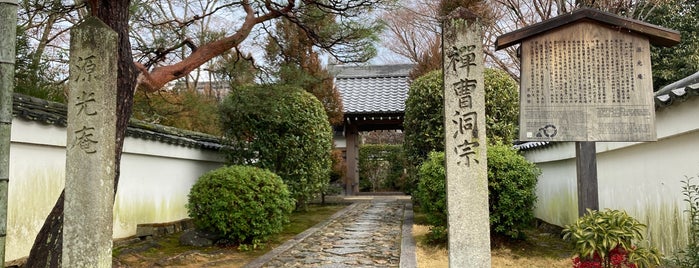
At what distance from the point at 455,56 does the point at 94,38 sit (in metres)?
3.51

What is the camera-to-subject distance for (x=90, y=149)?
481 cm

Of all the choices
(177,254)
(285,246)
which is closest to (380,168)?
(285,246)

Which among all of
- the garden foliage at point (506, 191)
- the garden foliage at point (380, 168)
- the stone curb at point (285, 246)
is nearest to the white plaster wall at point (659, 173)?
the garden foliage at point (506, 191)

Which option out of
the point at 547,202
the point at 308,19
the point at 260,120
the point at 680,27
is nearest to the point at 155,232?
the point at 260,120

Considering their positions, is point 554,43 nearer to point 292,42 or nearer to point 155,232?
point 155,232

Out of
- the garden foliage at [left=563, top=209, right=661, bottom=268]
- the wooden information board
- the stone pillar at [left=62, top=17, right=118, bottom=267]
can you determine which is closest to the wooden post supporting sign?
the wooden information board

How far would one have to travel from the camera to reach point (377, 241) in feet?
31.1

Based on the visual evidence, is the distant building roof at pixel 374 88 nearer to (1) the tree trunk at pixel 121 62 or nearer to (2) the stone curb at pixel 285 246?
(2) the stone curb at pixel 285 246

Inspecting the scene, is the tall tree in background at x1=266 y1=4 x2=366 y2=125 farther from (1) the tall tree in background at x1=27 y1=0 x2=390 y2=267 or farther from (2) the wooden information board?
(2) the wooden information board

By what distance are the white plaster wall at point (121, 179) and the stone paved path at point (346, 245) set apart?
2.89 meters

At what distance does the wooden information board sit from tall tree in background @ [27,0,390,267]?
8.81ft

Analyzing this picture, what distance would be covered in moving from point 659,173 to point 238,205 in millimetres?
6175

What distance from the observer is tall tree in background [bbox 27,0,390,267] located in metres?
5.50

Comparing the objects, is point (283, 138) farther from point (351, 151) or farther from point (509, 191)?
point (351, 151)
